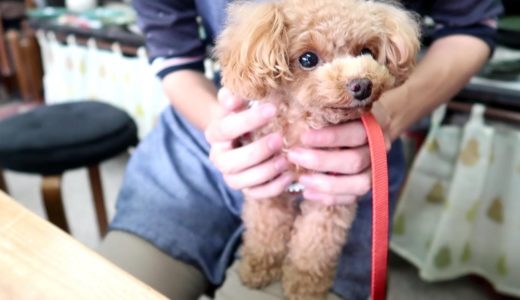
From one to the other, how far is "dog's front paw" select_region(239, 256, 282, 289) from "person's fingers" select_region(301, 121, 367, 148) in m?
0.23

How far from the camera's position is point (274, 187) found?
622mm

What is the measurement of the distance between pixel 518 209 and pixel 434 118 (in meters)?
0.33

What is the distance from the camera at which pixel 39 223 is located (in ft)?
1.54

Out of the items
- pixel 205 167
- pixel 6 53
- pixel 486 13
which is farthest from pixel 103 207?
pixel 6 53

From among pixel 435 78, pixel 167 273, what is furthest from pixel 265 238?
pixel 435 78

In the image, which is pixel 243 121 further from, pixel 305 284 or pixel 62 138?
pixel 62 138

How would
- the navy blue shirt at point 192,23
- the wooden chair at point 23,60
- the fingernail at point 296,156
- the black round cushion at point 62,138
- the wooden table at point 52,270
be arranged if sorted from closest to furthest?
the wooden table at point 52,270
the fingernail at point 296,156
the navy blue shirt at point 192,23
the black round cushion at point 62,138
the wooden chair at point 23,60

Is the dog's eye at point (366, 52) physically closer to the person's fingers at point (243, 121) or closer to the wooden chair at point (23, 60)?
the person's fingers at point (243, 121)

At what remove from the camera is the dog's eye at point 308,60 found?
0.54m

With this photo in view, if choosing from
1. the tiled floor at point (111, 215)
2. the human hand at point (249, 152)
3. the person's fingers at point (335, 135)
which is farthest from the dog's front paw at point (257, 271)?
the tiled floor at point (111, 215)

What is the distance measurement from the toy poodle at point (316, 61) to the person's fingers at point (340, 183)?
0.11 ft

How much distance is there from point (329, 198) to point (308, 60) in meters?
0.20

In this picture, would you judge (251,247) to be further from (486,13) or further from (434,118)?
(434,118)

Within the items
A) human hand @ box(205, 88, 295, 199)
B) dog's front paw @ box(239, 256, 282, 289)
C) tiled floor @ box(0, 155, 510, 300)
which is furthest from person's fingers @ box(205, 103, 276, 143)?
tiled floor @ box(0, 155, 510, 300)
